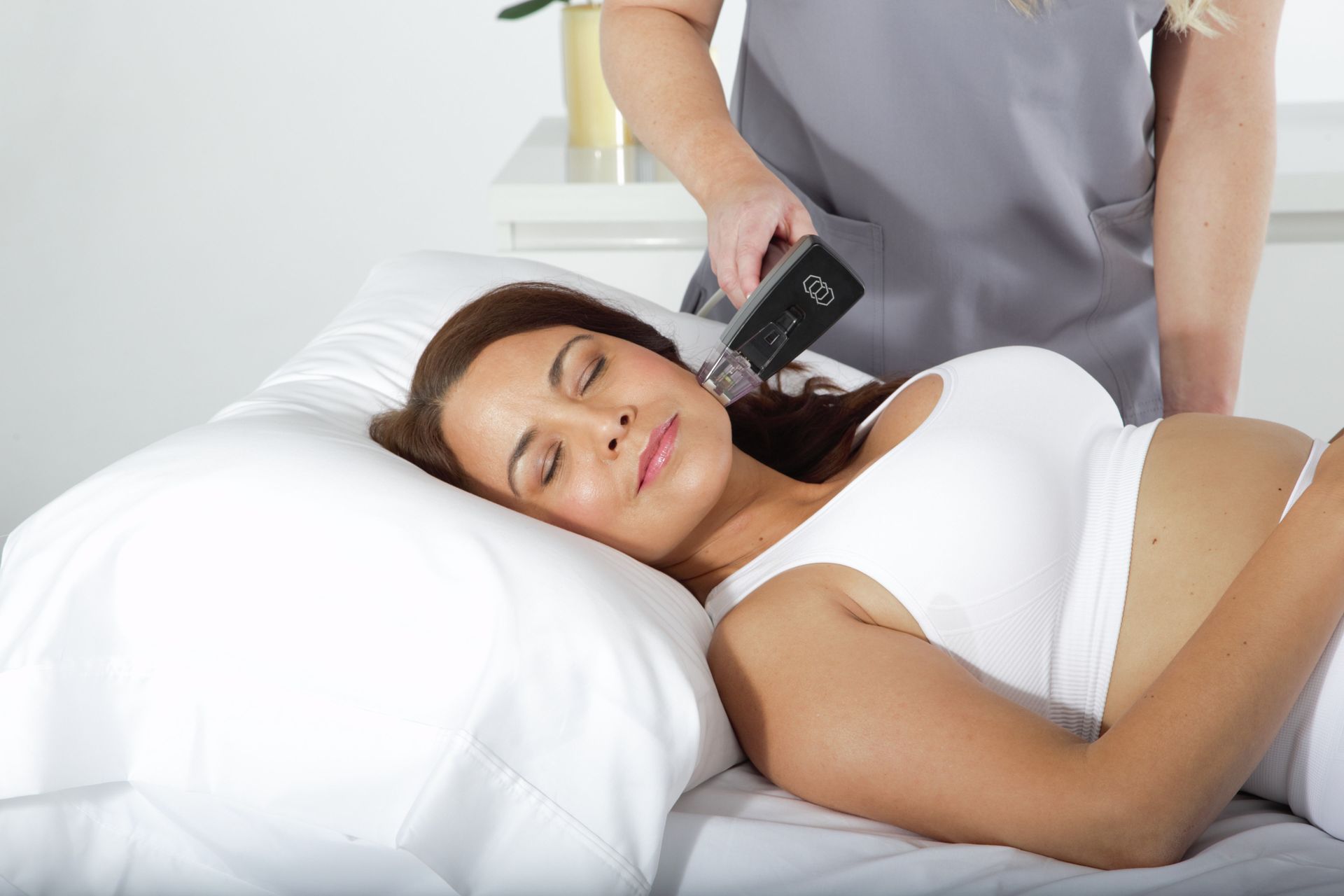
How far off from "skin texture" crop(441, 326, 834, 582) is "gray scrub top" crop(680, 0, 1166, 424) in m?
0.38

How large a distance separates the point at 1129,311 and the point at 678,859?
949 millimetres

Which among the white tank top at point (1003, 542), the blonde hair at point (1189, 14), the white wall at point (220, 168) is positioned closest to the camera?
the white tank top at point (1003, 542)

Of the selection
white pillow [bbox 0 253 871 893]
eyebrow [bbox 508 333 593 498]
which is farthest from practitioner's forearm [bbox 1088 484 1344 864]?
eyebrow [bbox 508 333 593 498]

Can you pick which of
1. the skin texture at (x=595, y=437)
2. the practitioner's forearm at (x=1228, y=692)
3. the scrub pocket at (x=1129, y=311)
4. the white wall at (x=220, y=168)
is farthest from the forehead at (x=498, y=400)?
the white wall at (x=220, y=168)

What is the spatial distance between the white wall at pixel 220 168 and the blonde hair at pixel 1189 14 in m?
1.66

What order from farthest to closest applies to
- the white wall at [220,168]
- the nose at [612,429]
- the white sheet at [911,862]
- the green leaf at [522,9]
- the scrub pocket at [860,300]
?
1. the white wall at [220,168]
2. the green leaf at [522,9]
3. the scrub pocket at [860,300]
4. the nose at [612,429]
5. the white sheet at [911,862]

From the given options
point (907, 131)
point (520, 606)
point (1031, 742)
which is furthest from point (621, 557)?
point (907, 131)

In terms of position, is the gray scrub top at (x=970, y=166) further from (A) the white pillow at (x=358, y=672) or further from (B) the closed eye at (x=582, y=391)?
(A) the white pillow at (x=358, y=672)

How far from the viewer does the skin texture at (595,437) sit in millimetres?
1070

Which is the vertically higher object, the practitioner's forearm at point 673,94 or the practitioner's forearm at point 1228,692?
the practitioner's forearm at point 673,94

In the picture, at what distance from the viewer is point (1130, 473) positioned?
107 centimetres

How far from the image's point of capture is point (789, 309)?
3.47 ft

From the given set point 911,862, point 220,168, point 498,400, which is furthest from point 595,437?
point 220,168

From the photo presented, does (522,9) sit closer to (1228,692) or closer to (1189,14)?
(1189,14)
